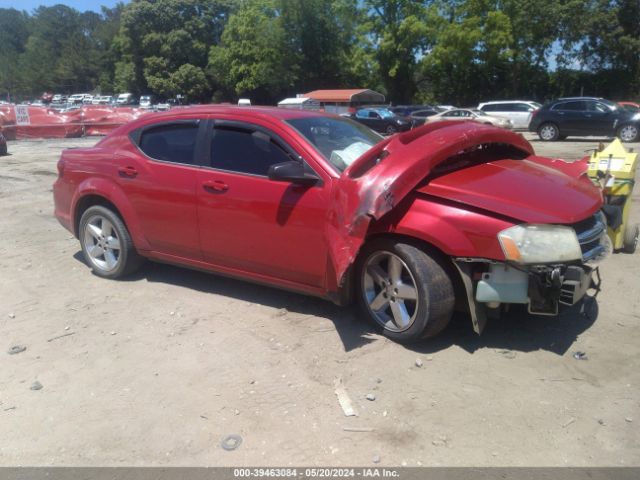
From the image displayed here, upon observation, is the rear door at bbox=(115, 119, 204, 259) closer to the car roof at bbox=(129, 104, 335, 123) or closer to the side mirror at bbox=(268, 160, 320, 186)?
the car roof at bbox=(129, 104, 335, 123)

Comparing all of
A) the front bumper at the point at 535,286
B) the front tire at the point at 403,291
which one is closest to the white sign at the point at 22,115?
the front tire at the point at 403,291

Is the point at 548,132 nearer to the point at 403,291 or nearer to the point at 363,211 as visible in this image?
the point at 403,291

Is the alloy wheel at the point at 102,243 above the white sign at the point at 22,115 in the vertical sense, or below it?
below

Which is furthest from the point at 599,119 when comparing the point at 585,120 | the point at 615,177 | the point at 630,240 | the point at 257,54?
the point at 257,54

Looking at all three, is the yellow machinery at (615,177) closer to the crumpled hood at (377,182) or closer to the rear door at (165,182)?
the crumpled hood at (377,182)

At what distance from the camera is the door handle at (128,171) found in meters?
5.07

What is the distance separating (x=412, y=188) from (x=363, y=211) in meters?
0.36

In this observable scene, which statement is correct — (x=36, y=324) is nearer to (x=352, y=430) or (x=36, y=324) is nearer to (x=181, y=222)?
(x=181, y=222)

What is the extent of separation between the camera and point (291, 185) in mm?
4152

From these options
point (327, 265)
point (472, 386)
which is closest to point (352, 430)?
point (472, 386)

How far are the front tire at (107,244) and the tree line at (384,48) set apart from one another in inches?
1524

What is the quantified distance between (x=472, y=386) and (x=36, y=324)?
3.47m

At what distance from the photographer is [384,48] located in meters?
46.5

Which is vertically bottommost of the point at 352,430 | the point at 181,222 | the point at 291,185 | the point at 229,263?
the point at 352,430
